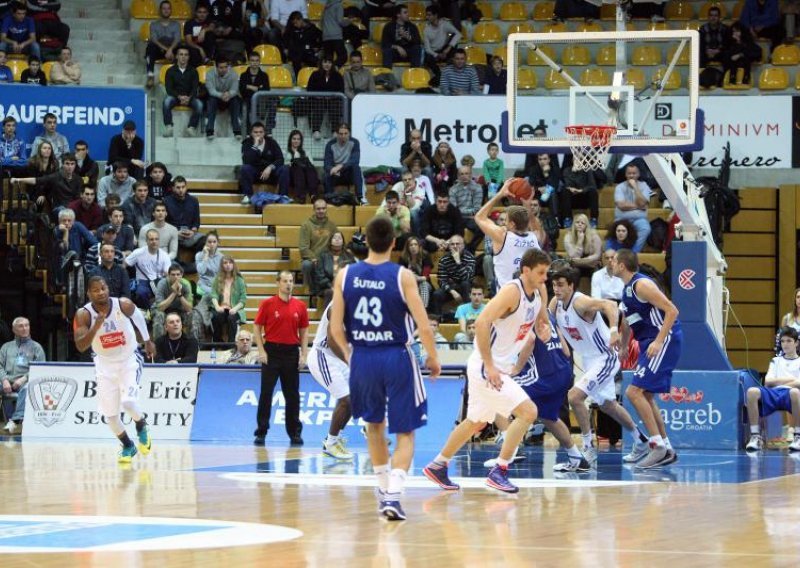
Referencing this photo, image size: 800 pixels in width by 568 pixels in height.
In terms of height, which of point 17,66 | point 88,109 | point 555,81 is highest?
point 17,66

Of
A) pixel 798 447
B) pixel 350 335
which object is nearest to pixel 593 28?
Answer: pixel 798 447

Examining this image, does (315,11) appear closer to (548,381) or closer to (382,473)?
(548,381)

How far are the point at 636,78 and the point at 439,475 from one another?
9.03 metres

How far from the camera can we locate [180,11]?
1029 inches

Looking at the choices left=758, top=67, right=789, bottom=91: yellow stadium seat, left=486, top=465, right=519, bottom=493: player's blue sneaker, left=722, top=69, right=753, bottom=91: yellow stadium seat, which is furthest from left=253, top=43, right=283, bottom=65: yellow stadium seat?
left=486, top=465, right=519, bottom=493: player's blue sneaker

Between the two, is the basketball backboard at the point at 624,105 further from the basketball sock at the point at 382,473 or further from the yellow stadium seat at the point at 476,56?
the basketball sock at the point at 382,473

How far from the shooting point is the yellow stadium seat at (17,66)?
2411 cm

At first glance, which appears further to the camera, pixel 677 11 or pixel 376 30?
pixel 376 30

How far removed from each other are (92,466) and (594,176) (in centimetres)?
1141

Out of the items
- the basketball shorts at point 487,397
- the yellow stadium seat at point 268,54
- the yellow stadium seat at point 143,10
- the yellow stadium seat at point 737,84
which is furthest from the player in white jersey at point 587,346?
the yellow stadium seat at point 143,10

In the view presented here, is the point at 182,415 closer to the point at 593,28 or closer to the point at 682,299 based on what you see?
the point at 682,299

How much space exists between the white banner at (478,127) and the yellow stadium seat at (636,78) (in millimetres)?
4110

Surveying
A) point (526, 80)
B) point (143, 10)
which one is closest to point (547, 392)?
point (526, 80)

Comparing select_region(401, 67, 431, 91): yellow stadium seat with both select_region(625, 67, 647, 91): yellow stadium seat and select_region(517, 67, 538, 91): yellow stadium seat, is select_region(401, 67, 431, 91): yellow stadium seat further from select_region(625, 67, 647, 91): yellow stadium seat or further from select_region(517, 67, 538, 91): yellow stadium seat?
select_region(625, 67, 647, 91): yellow stadium seat
